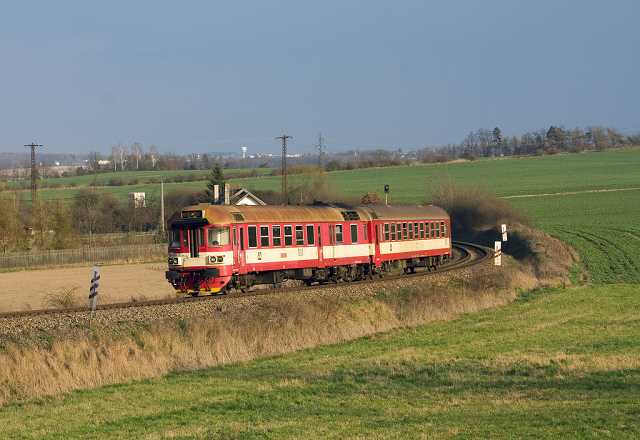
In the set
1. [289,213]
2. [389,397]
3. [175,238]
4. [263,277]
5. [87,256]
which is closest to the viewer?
[389,397]

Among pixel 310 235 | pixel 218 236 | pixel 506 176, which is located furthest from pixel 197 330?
pixel 506 176

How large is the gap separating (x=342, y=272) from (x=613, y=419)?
22.4 meters

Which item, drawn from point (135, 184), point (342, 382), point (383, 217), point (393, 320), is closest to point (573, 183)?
point (135, 184)

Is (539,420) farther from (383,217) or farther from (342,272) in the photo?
(383,217)

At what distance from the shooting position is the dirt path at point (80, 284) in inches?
1476

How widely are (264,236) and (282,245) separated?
3.58ft

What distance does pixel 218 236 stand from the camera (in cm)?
2955

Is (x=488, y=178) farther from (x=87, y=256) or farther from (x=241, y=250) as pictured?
(x=241, y=250)

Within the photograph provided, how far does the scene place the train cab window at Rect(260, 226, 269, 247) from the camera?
3108 centimetres

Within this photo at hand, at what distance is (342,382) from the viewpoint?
19.0 meters

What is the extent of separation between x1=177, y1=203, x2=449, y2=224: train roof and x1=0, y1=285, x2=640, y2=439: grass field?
6.57m

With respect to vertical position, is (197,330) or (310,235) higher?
(310,235)

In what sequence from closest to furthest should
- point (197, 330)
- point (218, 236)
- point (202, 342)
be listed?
point (202, 342) → point (197, 330) → point (218, 236)

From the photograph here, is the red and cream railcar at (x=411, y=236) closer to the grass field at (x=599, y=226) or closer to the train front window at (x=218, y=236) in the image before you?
the grass field at (x=599, y=226)
